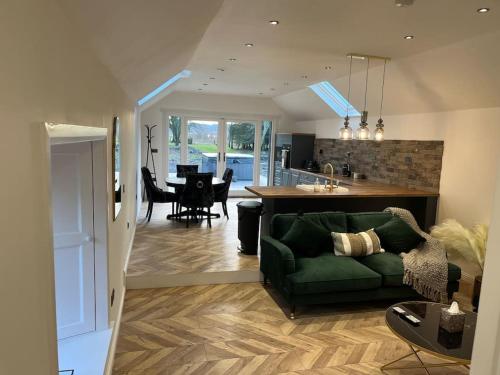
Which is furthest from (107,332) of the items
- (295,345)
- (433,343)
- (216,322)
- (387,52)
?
(387,52)

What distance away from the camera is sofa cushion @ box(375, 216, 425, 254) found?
167 inches

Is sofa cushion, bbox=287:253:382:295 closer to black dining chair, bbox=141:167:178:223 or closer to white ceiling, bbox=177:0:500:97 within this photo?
white ceiling, bbox=177:0:500:97

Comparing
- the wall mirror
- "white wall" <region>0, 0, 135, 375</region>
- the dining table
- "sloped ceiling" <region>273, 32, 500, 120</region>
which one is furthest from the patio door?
"white wall" <region>0, 0, 135, 375</region>

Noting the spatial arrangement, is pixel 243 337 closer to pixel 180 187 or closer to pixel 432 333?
pixel 432 333

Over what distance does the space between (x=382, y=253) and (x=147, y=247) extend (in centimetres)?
322

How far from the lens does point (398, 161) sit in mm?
6016

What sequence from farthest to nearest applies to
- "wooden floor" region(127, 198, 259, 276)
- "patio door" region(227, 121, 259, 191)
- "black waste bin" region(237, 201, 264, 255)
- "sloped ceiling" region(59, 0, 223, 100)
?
1. "patio door" region(227, 121, 259, 191)
2. "black waste bin" region(237, 201, 264, 255)
3. "wooden floor" region(127, 198, 259, 276)
4. "sloped ceiling" region(59, 0, 223, 100)

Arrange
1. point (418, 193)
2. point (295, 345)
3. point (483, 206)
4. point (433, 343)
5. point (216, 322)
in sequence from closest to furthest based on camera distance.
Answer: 1. point (433, 343)
2. point (295, 345)
3. point (216, 322)
4. point (483, 206)
5. point (418, 193)

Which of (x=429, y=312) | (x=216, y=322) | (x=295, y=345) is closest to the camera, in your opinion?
(x=429, y=312)

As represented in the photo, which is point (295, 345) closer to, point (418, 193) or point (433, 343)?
point (433, 343)

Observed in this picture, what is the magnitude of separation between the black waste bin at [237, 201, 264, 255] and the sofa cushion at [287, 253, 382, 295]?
4.10 feet

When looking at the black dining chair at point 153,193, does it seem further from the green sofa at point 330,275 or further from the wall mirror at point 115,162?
the wall mirror at point 115,162

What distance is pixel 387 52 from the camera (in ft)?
13.7

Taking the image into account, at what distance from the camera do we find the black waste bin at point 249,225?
16.4 feet
